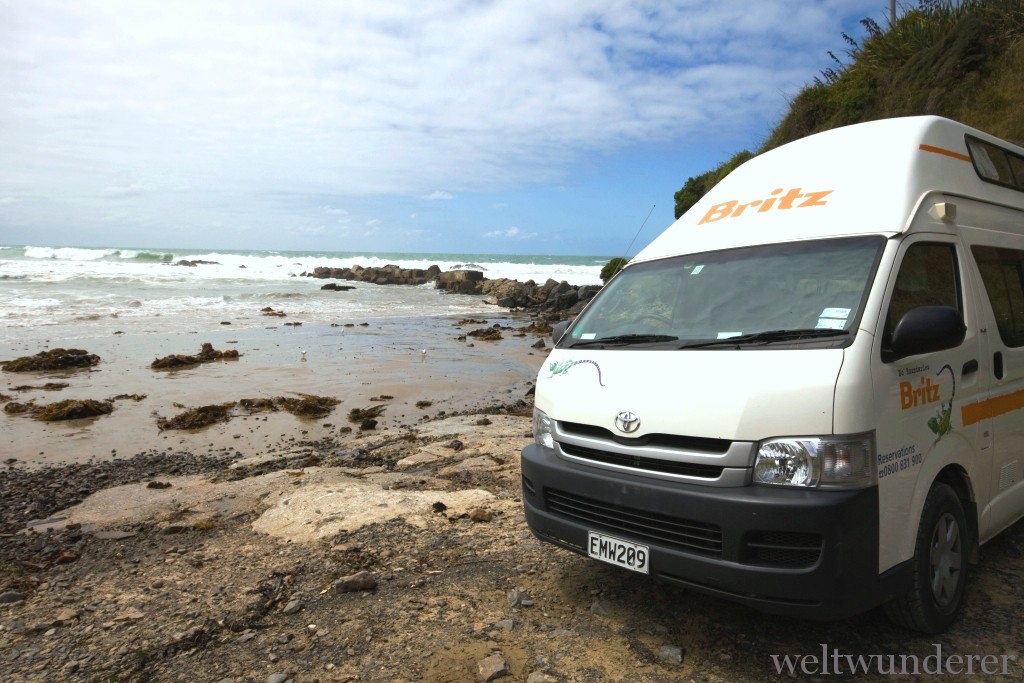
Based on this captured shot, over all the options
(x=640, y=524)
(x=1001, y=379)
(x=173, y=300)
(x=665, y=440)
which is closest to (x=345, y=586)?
(x=640, y=524)

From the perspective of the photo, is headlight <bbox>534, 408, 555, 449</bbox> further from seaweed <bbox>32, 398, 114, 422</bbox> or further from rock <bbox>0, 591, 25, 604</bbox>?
seaweed <bbox>32, 398, 114, 422</bbox>

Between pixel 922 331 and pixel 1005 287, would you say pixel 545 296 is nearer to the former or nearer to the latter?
pixel 1005 287

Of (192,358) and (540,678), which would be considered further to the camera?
(192,358)

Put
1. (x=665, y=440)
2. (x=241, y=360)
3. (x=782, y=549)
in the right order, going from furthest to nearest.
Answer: (x=241, y=360) → (x=665, y=440) → (x=782, y=549)

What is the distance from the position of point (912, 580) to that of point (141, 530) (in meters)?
4.95

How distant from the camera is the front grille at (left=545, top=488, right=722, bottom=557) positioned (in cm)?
298

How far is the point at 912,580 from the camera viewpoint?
3131 millimetres

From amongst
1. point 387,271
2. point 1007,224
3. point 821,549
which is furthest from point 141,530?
point 387,271

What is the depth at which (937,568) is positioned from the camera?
3357 millimetres

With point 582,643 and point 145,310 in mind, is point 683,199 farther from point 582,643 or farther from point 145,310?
point 582,643

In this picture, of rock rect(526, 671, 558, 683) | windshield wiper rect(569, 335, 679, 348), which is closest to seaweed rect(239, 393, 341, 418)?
windshield wiper rect(569, 335, 679, 348)

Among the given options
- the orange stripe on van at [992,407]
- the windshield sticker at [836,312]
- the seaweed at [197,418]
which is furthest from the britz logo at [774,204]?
the seaweed at [197,418]

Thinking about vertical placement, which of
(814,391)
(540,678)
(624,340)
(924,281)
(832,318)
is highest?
(924,281)

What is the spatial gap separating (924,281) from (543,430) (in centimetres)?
206
